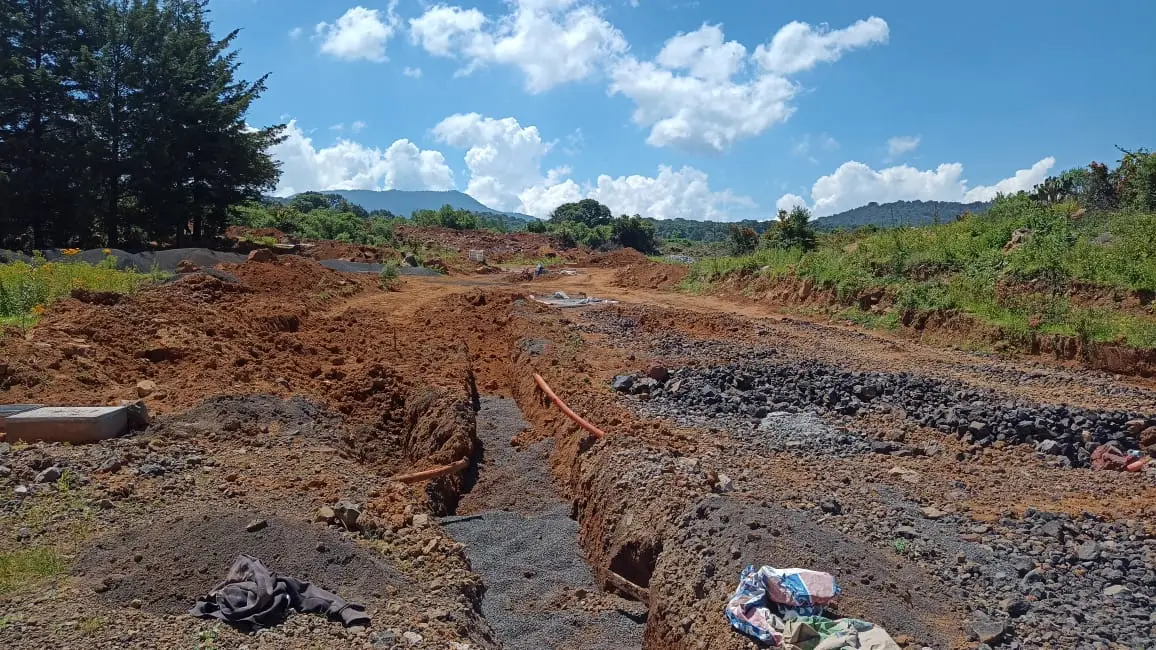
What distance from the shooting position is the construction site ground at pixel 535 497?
4016 mm

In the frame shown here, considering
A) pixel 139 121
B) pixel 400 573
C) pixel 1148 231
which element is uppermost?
pixel 139 121

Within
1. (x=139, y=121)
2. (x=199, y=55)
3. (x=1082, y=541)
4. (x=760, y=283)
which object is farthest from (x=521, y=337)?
(x=199, y=55)

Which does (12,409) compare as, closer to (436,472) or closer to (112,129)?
(436,472)

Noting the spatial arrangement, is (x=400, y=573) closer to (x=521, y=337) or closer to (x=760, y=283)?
(x=521, y=337)

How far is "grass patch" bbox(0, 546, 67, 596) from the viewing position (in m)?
3.96

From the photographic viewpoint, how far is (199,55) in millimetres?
25016

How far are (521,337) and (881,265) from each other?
9.86 m

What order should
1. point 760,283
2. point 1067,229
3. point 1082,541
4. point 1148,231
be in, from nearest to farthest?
1. point 1082,541
2. point 1148,231
3. point 1067,229
4. point 760,283

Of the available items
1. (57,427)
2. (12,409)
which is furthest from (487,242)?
(57,427)

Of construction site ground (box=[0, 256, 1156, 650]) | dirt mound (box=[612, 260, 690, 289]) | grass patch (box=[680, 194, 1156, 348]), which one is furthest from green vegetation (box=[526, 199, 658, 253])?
construction site ground (box=[0, 256, 1156, 650])

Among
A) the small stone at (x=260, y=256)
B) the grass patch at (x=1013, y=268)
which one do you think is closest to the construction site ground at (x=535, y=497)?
the grass patch at (x=1013, y=268)

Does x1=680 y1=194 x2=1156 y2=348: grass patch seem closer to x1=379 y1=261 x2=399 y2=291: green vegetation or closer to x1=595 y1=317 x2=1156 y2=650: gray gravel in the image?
x1=595 y1=317 x2=1156 y2=650: gray gravel

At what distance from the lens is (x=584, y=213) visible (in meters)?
69.8

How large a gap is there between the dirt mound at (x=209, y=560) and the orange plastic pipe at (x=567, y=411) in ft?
9.53
